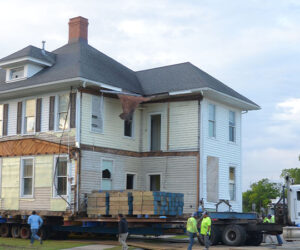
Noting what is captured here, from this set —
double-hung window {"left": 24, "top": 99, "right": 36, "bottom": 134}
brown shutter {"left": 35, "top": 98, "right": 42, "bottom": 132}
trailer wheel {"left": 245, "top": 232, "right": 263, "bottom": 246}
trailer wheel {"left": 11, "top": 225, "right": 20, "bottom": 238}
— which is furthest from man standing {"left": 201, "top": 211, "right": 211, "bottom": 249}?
double-hung window {"left": 24, "top": 99, "right": 36, "bottom": 134}

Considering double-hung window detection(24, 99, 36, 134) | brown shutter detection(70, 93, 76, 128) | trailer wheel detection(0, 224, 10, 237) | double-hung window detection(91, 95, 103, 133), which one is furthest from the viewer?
trailer wheel detection(0, 224, 10, 237)

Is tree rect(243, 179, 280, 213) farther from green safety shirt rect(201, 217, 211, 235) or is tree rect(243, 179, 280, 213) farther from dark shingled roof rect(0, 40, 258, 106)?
green safety shirt rect(201, 217, 211, 235)

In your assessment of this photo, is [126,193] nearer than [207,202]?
Yes

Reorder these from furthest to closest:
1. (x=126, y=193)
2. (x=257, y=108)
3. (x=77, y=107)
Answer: (x=257, y=108), (x=77, y=107), (x=126, y=193)

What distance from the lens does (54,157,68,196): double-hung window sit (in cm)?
2523

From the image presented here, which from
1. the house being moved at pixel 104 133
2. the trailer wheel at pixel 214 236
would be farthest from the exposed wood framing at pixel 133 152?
the trailer wheel at pixel 214 236

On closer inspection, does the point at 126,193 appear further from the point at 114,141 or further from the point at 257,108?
the point at 257,108

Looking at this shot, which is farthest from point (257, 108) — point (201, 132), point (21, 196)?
point (21, 196)

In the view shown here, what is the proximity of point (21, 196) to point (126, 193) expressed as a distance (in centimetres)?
643

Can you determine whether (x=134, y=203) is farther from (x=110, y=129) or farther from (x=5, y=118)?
(x=5, y=118)

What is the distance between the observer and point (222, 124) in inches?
1122

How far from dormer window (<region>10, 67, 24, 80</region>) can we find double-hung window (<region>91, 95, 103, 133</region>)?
16.1 feet

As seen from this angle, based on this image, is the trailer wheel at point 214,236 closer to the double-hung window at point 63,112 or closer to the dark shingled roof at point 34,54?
the double-hung window at point 63,112

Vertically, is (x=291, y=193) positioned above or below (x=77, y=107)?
below
